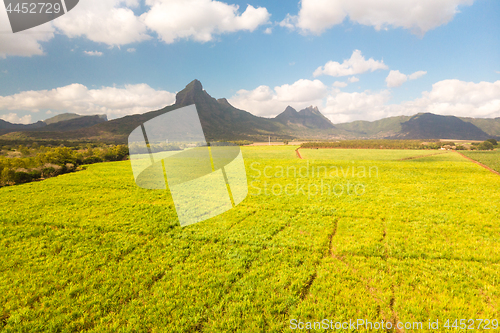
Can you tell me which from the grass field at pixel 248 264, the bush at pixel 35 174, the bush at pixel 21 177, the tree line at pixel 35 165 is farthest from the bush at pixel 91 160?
the grass field at pixel 248 264

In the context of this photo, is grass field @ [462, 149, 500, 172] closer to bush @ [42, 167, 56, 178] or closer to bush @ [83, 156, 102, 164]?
bush @ [42, 167, 56, 178]

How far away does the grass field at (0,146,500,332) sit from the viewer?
5.77 metres

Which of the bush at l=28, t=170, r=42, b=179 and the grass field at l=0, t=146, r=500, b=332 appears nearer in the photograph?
the grass field at l=0, t=146, r=500, b=332

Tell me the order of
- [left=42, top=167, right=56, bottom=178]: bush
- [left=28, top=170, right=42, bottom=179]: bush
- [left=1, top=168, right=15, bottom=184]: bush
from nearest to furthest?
[left=1, top=168, right=15, bottom=184]: bush
[left=28, top=170, right=42, bottom=179]: bush
[left=42, top=167, right=56, bottom=178]: bush

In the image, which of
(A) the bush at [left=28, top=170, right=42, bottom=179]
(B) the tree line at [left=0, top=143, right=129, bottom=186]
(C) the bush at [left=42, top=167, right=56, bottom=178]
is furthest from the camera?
(C) the bush at [left=42, top=167, right=56, bottom=178]

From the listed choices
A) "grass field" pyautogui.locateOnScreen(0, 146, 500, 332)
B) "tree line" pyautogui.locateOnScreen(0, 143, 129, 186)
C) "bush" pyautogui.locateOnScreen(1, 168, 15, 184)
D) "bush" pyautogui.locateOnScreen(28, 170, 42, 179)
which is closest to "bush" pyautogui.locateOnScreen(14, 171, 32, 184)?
"tree line" pyautogui.locateOnScreen(0, 143, 129, 186)

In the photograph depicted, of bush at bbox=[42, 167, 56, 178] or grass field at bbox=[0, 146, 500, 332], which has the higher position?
bush at bbox=[42, 167, 56, 178]

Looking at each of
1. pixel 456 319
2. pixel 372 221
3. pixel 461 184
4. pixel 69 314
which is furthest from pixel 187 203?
pixel 461 184

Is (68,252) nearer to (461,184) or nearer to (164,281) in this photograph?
(164,281)

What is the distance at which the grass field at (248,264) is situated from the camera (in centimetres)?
577

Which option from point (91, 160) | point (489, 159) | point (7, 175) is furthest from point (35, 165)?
point (489, 159)

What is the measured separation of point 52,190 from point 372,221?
30.5 metres

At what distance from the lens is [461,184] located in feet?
66.6

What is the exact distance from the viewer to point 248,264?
8.28m
